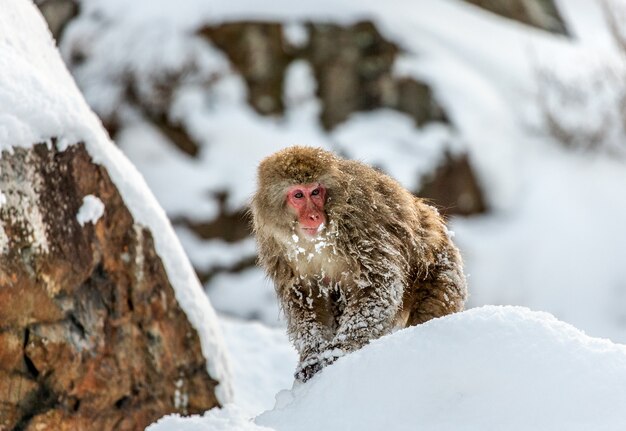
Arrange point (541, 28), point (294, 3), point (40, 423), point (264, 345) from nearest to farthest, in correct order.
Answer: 1. point (40, 423)
2. point (264, 345)
3. point (294, 3)
4. point (541, 28)

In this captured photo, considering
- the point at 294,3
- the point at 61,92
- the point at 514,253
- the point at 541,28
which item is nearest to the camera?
the point at 61,92

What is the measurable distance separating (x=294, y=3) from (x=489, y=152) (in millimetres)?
3001

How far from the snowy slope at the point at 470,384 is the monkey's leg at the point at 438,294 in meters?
1.15

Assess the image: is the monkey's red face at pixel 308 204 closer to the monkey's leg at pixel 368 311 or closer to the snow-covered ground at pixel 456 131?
the monkey's leg at pixel 368 311

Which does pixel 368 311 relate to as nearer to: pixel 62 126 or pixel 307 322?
pixel 307 322

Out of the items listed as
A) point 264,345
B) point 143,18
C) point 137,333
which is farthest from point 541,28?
point 137,333

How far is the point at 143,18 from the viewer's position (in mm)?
13164

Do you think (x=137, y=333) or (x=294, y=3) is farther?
(x=294, y=3)

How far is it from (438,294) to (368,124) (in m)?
8.44

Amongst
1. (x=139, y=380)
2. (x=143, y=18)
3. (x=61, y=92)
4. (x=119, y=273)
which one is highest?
(x=61, y=92)

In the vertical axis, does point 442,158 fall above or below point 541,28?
below

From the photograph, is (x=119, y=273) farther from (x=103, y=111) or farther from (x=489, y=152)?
(x=489, y=152)

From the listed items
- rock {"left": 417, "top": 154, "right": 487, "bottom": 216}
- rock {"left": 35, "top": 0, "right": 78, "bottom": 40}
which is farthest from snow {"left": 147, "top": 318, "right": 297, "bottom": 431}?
rock {"left": 35, "top": 0, "right": 78, "bottom": 40}

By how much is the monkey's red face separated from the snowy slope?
2.79 ft
